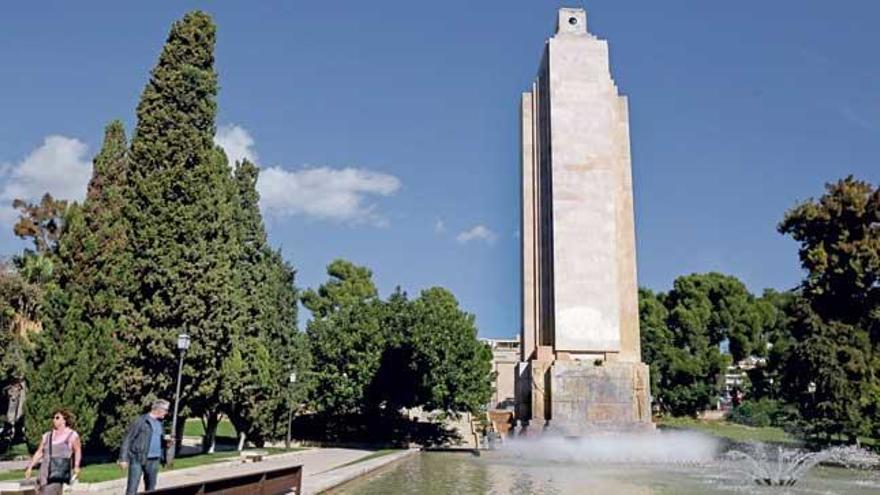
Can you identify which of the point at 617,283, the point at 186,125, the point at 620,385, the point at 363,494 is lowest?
the point at 363,494

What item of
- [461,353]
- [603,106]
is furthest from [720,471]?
[461,353]

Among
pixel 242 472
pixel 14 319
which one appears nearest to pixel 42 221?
pixel 14 319

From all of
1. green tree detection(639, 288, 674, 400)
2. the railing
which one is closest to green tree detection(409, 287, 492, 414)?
green tree detection(639, 288, 674, 400)

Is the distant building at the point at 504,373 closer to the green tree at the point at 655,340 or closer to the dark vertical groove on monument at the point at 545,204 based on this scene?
the green tree at the point at 655,340

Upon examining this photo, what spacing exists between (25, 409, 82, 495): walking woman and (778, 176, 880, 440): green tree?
1955cm

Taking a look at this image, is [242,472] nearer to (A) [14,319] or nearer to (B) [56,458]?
(B) [56,458]

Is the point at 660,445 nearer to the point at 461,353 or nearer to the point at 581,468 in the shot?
the point at 581,468

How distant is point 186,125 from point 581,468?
1161 cm

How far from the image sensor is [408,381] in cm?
2958

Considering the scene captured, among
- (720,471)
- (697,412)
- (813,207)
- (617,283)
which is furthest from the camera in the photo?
(697,412)

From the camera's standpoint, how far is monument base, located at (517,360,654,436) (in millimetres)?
18375

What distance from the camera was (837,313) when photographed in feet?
73.9

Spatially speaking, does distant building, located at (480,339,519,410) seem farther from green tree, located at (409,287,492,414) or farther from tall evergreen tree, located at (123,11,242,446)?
tall evergreen tree, located at (123,11,242,446)

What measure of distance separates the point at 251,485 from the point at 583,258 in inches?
526
